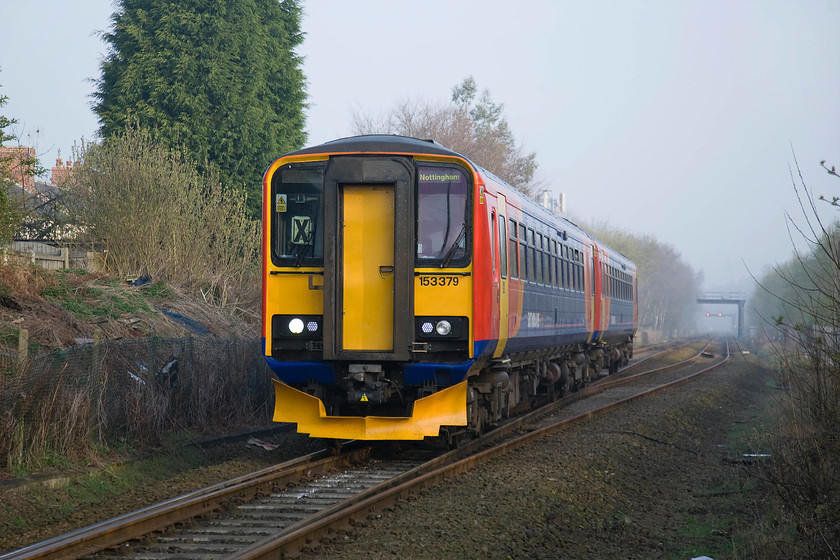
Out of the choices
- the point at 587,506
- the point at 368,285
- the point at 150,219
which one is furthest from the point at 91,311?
the point at 587,506

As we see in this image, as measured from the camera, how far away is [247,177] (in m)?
27.8

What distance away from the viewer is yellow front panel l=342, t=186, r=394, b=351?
29.7 feet

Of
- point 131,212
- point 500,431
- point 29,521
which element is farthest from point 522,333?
point 131,212

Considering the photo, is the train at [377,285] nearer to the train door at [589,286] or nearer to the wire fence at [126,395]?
the wire fence at [126,395]

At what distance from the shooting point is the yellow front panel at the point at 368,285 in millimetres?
9062

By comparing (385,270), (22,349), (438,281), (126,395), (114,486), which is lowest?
(114,486)

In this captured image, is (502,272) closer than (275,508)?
No

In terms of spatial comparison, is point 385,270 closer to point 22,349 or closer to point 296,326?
point 296,326

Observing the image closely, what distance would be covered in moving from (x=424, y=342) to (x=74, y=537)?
13.1ft

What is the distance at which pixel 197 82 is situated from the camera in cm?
2728

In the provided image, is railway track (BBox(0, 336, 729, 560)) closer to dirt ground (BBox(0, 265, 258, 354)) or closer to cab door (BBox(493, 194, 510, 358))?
cab door (BBox(493, 194, 510, 358))

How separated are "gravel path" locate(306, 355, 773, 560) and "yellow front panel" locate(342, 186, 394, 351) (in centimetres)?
171

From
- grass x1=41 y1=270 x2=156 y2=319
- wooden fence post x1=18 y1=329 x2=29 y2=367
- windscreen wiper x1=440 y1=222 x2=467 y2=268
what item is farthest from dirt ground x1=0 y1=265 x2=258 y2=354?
windscreen wiper x1=440 y1=222 x2=467 y2=268

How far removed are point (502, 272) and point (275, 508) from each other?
409 cm
